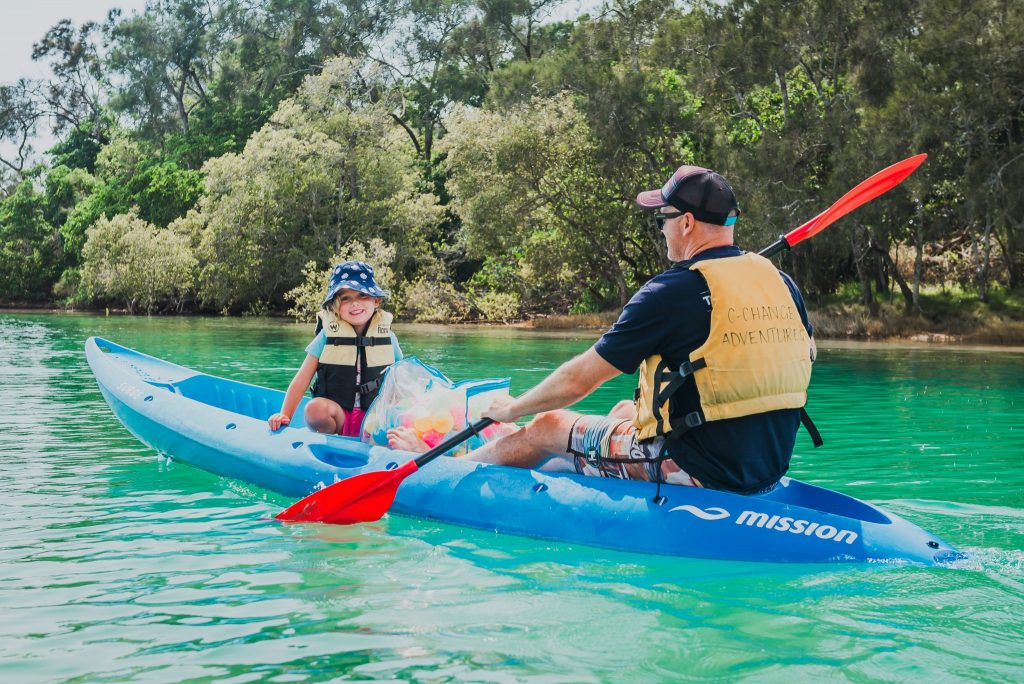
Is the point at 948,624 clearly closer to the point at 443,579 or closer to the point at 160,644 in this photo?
the point at 443,579

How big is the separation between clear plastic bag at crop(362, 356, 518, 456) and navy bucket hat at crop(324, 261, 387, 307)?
486mm

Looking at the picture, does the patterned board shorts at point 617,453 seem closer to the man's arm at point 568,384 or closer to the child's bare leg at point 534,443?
the child's bare leg at point 534,443

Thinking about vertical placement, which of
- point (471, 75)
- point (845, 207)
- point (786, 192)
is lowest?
point (845, 207)

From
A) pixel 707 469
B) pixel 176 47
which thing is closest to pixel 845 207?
pixel 707 469

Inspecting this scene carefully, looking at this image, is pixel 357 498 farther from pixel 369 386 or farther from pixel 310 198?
pixel 310 198

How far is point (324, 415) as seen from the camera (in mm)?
5590

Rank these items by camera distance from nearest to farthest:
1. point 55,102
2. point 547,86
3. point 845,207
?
point 845,207, point 547,86, point 55,102

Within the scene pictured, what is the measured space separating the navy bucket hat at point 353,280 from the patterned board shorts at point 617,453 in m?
1.63

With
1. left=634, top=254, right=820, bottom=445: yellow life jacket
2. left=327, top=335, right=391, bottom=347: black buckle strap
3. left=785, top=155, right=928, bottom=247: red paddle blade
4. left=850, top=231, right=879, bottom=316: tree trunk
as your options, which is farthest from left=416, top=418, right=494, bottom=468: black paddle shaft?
left=850, top=231, right=879, bottom=316: tree trunk

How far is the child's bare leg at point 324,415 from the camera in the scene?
5586mm

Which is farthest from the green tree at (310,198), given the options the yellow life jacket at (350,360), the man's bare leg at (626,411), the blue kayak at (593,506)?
the man's bare leg at (626,411)

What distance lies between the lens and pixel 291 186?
31656mm

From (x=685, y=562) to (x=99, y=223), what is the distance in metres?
33.7

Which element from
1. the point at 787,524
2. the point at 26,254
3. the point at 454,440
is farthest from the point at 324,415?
the point at 26,254
